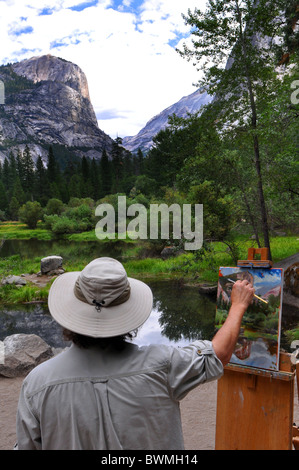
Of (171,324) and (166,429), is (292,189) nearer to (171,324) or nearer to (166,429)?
(171,324)

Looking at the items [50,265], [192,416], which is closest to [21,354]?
[192,416]

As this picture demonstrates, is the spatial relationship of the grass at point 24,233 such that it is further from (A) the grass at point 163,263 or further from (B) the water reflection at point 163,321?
(B) the water reflection at point 163,321

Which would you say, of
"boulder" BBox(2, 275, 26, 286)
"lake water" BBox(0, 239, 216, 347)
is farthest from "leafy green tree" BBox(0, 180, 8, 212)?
"lake water" BBox(0, 239, 216, 347)

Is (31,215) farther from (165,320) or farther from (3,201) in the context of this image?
(165,320)

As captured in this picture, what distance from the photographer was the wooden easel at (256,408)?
2.18m

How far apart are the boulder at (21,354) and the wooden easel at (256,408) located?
→ 10.7 ft

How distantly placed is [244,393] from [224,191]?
8.50 metres

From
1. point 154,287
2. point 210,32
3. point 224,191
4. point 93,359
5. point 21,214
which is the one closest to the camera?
point 93,359

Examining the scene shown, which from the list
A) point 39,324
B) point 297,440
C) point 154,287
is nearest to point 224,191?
point 154,287

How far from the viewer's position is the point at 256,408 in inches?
88.4

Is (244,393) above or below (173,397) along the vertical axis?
below

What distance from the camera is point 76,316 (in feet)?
3.77

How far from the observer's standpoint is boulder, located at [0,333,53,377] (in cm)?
477

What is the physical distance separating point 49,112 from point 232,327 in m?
130
